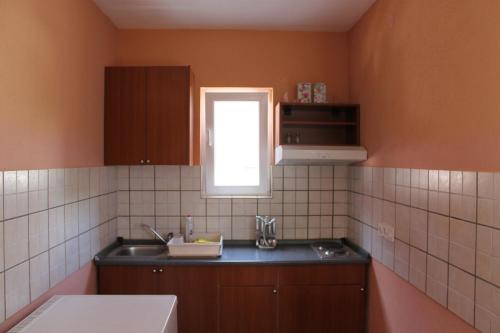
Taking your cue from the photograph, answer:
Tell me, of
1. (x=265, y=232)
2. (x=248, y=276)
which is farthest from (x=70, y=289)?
(x=265, y=232)

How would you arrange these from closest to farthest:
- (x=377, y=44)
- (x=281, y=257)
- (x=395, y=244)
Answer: (x=395, y=244), (x=377, y=44), (x=281, y=257)

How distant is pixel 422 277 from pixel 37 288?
1.96 m

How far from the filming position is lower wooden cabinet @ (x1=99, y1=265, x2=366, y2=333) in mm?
2350

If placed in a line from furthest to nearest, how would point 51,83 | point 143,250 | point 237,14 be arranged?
point 143,250 < point 237,14 < point 51,83

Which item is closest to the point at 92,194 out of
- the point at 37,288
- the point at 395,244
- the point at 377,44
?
the point at 37,288

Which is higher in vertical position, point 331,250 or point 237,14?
point 237,14

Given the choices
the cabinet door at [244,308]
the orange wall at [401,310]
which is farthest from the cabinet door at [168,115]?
the orange wall at [401,310]

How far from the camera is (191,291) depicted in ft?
7.71

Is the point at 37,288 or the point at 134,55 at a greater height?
the point at 134,55

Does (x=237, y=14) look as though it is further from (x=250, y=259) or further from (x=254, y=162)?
(x=250, y=259)

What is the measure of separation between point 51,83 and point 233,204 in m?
1.61

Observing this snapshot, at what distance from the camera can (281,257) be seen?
2441 mm

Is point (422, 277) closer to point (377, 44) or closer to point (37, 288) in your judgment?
point (377, 44)

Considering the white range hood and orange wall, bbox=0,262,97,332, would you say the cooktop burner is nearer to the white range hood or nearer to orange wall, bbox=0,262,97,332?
the white range hood
